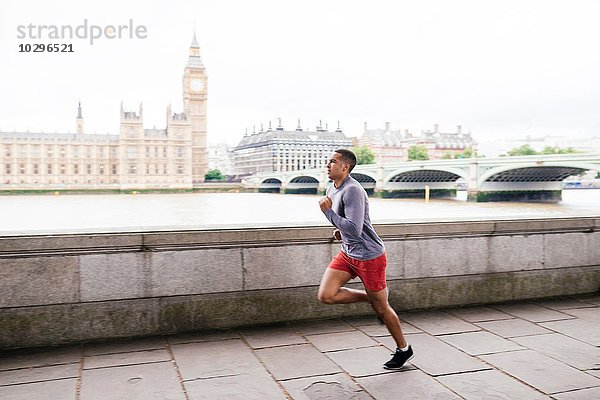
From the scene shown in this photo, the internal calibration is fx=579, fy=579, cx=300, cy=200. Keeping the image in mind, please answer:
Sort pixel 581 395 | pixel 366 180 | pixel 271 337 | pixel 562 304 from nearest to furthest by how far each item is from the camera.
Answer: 1. pixel 581 395
2. pixel 271 337
3. pixel 562 304
4. pixel 366 180

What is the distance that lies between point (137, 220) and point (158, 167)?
2122 inches

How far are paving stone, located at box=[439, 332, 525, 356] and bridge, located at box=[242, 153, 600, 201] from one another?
3581cm

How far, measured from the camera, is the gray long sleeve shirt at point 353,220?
3076mm

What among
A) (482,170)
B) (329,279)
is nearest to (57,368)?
(329,279)

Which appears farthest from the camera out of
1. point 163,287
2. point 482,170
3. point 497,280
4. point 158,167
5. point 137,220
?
point 158,167

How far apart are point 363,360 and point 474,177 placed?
4204 cm

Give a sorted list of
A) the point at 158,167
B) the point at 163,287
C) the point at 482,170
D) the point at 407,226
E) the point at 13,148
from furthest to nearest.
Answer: the point at 158,167
the point at 13,148
the point at 482,170
the point at 407,226
the point at 163,287

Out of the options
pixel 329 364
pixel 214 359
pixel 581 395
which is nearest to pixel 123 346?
pixel 214 359

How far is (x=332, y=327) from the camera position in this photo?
4.13 metres

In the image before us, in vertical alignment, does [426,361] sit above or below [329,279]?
below

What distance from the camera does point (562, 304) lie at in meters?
4.88

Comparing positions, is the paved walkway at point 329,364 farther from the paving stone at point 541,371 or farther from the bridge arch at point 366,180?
the bridge arch at point 366,180

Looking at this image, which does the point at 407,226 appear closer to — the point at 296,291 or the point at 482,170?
the point at 296,291

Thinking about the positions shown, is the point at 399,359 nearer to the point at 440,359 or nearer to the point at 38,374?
the point at 440,359
